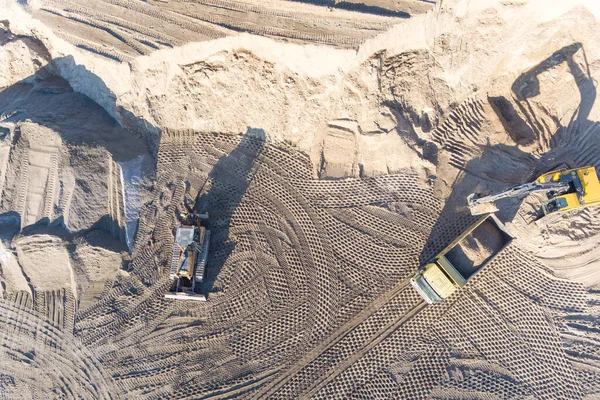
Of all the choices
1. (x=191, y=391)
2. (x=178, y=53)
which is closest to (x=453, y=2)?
(x=178, y=53)

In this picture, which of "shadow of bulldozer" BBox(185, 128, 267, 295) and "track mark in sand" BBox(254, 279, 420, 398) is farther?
"shadow of bulldozer" BBox(185, 128, 267, 295)

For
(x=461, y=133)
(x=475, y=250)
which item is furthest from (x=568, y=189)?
(x=461, y=133)

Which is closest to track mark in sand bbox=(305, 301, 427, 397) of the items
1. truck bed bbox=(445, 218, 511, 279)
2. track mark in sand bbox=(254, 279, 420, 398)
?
track mark in sand bbox=(254, 279, 420, 398)

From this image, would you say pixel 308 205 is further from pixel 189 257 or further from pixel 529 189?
pixel 529 189

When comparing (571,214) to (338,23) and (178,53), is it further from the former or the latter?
(178,53)

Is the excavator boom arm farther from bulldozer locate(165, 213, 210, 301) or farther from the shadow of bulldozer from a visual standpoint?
bulldozer locate(165, 213, 210, 301)

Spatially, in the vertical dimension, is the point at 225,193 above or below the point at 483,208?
below

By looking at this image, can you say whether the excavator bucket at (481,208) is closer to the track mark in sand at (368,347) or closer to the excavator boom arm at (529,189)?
the excavator boom arm at (529,189)
